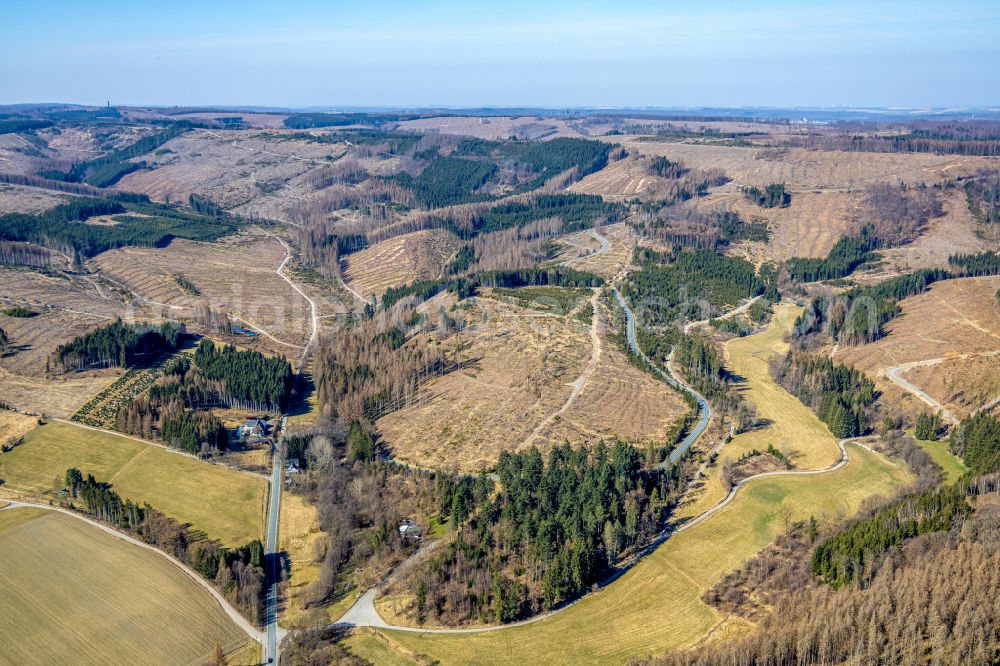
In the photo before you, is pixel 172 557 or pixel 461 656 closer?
pixel 461 656

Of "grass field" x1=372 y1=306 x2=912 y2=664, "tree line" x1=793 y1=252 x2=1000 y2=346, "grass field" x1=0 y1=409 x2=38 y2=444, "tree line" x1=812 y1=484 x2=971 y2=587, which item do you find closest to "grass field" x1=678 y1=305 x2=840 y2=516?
"grass field" x1=372 y1=306 x2=912 y2=664

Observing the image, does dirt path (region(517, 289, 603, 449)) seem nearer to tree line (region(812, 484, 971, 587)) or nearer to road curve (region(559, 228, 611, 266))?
road curve (region(559, 228, 611, 266))

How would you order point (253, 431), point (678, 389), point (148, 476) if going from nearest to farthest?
point (148, 476), point (253, 431), point (678, 389)

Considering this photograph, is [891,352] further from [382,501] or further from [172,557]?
[172,557]

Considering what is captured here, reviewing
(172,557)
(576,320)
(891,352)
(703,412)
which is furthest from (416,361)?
(891,352)

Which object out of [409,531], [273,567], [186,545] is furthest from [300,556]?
[186,545]

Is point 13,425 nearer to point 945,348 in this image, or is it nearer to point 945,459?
point 945,459

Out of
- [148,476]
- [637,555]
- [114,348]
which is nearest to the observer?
[637,555]
